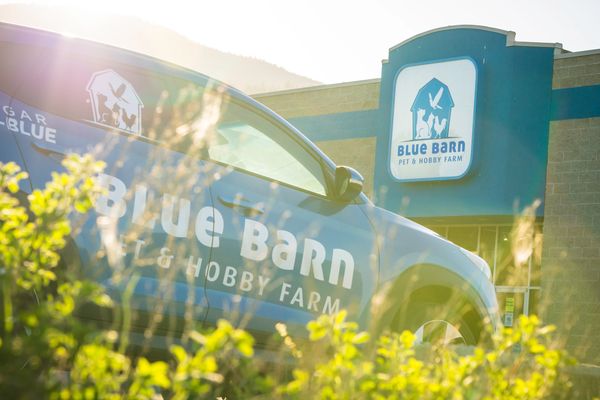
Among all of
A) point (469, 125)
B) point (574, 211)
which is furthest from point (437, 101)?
point (574, 211)

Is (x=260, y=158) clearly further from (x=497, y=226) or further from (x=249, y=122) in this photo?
(x=497, y=226)

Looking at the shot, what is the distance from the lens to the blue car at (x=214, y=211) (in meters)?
3.75

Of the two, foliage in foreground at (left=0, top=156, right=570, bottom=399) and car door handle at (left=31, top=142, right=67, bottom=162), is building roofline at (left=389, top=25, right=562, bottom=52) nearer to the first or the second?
car door handle at (left=31, top=142, right=67, bottom=162)

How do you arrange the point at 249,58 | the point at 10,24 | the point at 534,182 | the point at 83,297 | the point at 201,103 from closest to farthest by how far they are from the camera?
the point at 83,297
the point at 10,24
the point at 201,103
the point at 534,182
the point at 249,58

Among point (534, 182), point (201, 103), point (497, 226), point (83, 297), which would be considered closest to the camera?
point (83, 297)

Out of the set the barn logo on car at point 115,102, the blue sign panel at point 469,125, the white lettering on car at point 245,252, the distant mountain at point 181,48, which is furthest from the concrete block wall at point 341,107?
the distant mountain at point 181,48

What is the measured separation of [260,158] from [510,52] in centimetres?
1417

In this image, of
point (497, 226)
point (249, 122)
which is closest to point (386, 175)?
point (497, 226)

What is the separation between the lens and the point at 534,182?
17.5 m

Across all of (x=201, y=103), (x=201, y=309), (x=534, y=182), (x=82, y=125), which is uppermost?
(x=534, y=182)

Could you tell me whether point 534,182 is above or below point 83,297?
above

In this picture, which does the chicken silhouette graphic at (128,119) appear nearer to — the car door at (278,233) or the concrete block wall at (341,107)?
the car door at (278,233)

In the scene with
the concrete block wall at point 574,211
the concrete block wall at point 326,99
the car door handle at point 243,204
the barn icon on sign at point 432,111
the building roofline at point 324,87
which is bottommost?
the car door handle at point 243,204

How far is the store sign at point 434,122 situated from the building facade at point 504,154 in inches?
0.9
